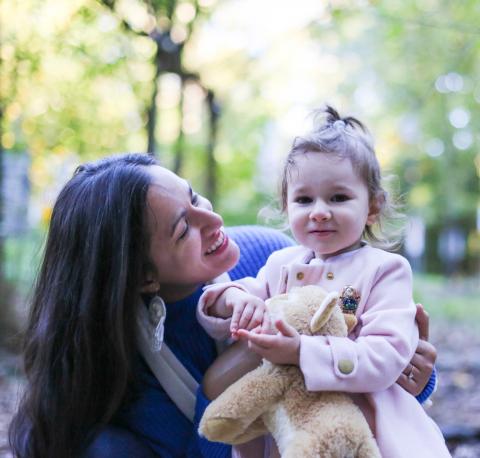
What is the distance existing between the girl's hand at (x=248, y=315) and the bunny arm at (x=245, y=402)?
94mm

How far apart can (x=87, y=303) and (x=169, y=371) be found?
31 centimetres

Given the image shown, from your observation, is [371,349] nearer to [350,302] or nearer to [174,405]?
[350,302]

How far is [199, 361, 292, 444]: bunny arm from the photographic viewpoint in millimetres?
1388

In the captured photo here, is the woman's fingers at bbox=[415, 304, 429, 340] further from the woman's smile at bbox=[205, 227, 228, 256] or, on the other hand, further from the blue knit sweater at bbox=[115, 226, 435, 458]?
the woman's smile at bbox=[205, 227, 228, 256]

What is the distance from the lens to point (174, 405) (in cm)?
187

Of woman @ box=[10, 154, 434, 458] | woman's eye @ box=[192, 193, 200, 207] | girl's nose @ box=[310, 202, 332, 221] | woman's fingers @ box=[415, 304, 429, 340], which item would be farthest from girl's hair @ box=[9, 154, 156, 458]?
woman's fingers @ box=[415, 304, 429, 340]

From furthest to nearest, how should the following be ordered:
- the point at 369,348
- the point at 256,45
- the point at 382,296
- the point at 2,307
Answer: the point at 256,45 < the point at 2,307 < the point at 382,296 < the point at 369,348

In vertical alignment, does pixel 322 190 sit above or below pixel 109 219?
above

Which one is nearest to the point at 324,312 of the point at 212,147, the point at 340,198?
the point at 340,198

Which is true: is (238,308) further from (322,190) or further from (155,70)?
(155,70)

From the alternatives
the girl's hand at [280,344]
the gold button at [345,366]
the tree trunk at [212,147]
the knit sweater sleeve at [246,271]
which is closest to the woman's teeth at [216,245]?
the knit sweater sleeve at [246,271]

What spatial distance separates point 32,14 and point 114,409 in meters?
4.36

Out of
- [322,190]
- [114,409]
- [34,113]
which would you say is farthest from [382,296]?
[34,113]

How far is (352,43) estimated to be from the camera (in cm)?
892
